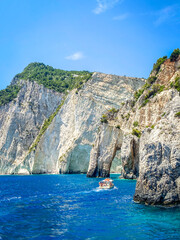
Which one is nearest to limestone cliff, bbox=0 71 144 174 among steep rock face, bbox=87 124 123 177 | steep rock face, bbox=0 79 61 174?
steep rock face, bbox=0 79 61 174

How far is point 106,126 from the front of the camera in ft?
213

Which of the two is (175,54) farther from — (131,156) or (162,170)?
(162,170)

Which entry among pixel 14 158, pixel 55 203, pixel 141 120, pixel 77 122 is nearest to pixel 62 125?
pixel 77 122

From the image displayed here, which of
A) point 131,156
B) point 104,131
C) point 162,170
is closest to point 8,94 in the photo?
point 104,131

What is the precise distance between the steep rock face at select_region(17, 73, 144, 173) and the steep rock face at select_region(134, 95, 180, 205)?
57.6 metres

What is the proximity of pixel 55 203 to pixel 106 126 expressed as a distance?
40.6 metres

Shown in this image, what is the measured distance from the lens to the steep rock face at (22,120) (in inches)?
3752

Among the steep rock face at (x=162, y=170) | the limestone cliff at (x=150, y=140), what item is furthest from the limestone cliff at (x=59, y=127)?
the steep rock face at (x=162, y=170)

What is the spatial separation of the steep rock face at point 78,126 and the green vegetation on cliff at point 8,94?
108 feet

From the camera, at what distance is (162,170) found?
21.3m

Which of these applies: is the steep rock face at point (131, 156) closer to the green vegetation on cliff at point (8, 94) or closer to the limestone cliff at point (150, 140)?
the limestone cliff at point (150, 140)

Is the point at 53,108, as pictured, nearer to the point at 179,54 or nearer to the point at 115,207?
the point at 179,54

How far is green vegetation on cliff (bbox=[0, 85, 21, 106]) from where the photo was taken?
365 feet

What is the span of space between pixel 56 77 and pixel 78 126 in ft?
184
